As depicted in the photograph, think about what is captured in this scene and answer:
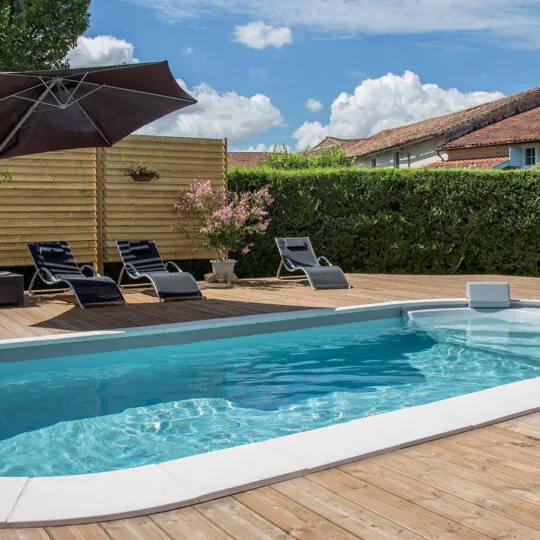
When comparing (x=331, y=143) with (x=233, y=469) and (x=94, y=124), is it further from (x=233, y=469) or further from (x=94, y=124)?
(x=233, y=469)

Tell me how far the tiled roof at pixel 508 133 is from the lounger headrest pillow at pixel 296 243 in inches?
666

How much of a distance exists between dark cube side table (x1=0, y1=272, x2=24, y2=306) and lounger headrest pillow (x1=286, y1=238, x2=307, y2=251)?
186 inches

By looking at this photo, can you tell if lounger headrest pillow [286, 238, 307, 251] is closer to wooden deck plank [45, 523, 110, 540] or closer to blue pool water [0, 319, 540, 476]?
blue pool water [0, 319, 540, 476]

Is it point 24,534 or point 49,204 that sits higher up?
point 49,204

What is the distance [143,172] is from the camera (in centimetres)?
1173

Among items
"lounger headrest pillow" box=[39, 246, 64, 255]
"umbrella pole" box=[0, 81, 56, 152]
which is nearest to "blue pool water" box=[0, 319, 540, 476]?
"umbrella pole" box=[0, 81, 56, 152]

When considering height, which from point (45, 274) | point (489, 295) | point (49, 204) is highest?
point (49, 204)

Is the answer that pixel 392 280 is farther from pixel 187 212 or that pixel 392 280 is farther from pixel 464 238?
pixel 187 212

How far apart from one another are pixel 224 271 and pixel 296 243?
1366 mm

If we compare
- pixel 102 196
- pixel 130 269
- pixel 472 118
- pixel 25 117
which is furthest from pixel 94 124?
pixel 472 118

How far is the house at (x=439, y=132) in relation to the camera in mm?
29297

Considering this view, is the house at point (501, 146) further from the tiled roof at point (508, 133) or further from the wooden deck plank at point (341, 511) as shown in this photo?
the wooden deck plank at point (341, 511)

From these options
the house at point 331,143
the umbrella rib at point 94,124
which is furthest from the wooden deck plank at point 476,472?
the house at point 331,143

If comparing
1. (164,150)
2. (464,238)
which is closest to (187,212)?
(164,150)
